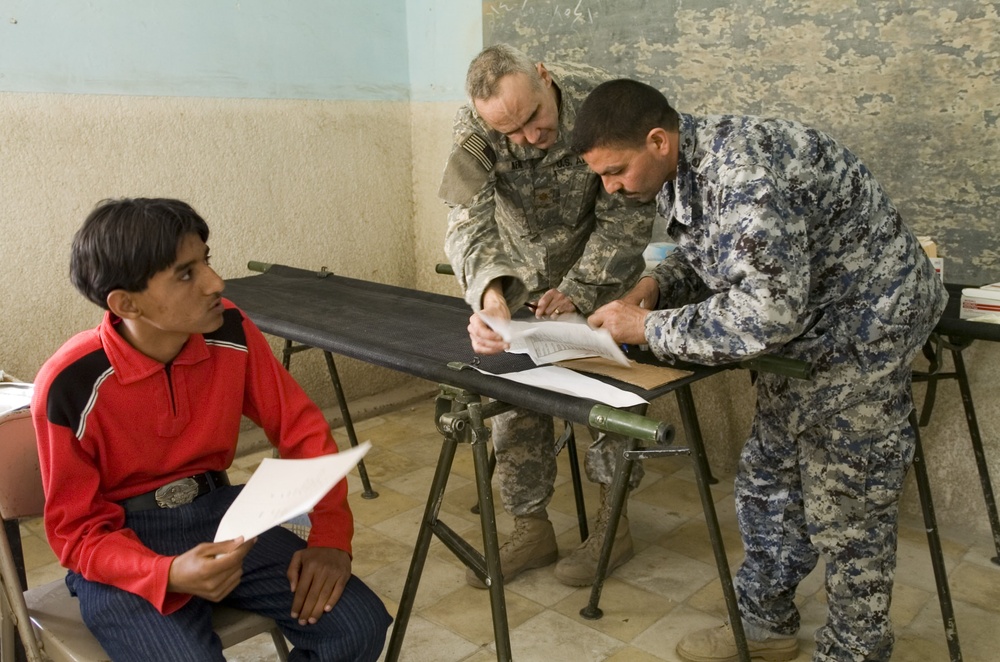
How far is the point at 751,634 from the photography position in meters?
2.21

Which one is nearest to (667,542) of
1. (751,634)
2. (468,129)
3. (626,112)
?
(751,634)

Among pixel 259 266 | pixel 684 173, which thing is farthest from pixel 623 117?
pixel 259 266

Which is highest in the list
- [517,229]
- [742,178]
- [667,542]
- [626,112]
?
[626,112]

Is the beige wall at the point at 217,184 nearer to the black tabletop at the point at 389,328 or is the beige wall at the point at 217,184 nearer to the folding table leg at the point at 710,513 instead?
the black tabletop at the point at 389,328

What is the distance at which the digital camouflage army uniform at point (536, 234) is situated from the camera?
230 centimetres

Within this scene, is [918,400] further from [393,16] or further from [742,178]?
[393,16]

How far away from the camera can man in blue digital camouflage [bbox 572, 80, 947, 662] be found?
1602 millimetres

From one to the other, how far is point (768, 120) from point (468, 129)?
890 mm

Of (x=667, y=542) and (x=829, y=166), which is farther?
(x=667, y=542)

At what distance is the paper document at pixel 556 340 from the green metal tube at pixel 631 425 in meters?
0.20

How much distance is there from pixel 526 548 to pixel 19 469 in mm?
1514

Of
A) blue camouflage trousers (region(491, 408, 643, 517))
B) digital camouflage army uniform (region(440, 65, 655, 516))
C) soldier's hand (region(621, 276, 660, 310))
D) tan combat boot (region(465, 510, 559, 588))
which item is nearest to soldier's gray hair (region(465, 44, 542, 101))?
digital camouflage army uniform (region(440, 65, 655, 516))

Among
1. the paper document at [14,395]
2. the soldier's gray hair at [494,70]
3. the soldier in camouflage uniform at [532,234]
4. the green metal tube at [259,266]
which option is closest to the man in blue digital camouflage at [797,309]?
the soldier in camouflage uniform at [532,234]

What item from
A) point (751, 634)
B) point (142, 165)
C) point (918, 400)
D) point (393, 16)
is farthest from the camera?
point (393, 16)
